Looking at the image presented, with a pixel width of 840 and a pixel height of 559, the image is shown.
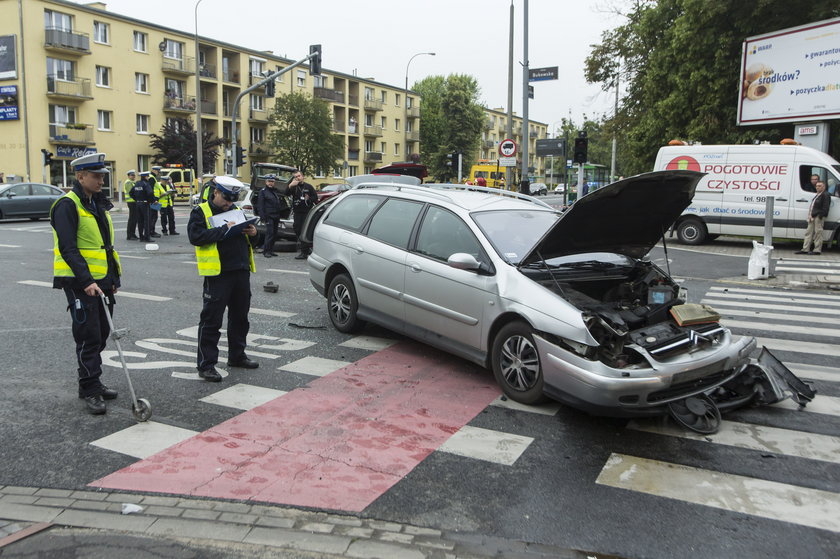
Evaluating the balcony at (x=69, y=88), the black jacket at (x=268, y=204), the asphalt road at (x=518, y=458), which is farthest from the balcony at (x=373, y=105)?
the asphalt road at (x=518, y=458)

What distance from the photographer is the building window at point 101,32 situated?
4322cm

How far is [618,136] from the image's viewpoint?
3203cm

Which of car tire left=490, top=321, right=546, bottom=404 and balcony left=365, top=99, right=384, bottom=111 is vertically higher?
balcony left=365, top=99, right=384, bottom=111

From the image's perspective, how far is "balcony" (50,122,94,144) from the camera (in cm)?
4078

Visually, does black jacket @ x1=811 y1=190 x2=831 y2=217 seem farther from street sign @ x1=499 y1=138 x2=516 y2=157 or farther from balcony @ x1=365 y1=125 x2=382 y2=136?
balcony @ x1=365 y1=125 x2=382 y2=136

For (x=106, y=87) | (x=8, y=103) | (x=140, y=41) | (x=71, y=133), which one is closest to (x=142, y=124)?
(x=106, y=87)

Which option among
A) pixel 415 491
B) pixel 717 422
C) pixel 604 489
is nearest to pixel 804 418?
pixel 717 422

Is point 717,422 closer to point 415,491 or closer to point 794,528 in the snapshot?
point 794,528

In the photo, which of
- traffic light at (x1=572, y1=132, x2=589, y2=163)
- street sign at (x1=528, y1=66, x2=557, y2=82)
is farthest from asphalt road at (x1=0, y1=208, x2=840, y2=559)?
street sign at (x1=528, y1=66, x2=557, y2=82)

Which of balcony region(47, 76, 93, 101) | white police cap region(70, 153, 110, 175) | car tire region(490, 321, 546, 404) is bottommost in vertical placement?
car tire region(490, 321, 546, 404)

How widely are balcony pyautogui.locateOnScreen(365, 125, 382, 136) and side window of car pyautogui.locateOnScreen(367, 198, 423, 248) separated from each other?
65447 mm

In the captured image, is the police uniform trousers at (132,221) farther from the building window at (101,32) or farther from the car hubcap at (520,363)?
the building window at (101,32)

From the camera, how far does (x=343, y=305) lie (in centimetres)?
770

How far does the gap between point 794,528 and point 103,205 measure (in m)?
5.18
